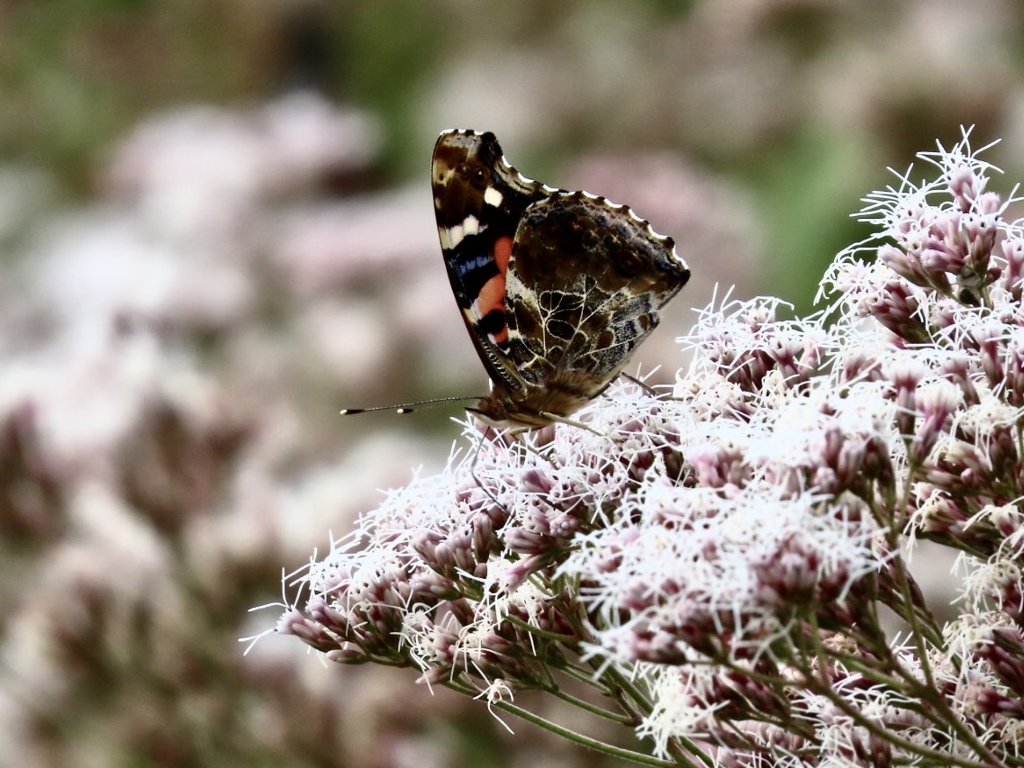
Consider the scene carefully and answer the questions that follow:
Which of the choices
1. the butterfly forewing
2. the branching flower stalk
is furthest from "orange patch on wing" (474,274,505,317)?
the branching flower stalk

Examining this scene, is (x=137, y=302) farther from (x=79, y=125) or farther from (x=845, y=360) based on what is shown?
(x=845, y=360)

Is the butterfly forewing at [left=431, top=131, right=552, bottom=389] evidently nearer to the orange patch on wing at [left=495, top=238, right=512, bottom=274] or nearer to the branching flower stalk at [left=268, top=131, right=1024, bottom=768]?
the orange patch on wing at [left=495, top=238, right=512, bottom=274]

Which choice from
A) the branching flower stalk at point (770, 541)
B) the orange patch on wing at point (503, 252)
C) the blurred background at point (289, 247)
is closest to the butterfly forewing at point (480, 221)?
the orange patch on wing at point (503, 252)

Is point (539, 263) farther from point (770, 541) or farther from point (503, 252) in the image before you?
point (770, 541)

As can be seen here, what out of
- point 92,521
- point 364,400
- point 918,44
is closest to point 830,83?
point 918,44

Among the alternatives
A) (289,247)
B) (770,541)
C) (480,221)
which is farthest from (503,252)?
(289,247)

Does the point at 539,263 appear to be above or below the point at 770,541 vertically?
above

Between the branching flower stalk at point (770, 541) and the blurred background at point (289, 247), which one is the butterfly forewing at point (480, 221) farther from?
the blurred background at point (289, 247)
